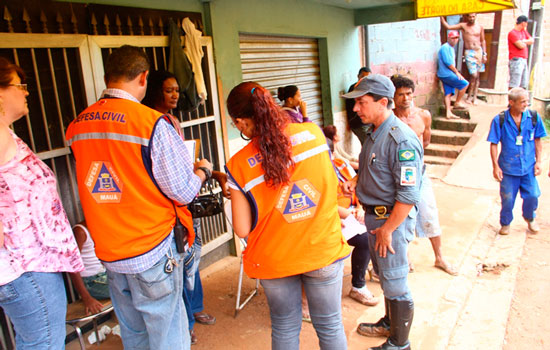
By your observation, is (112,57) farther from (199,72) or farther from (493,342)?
(493,342)

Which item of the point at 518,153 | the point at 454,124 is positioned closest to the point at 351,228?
the point at 518,153

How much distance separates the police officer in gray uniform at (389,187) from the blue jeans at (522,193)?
2.98 metres

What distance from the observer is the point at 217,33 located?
4305 millimetres

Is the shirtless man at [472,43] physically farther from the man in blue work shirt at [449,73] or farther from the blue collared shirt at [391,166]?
the blue collared shirt at [391,166]

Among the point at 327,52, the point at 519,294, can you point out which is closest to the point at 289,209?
the point at 519,294

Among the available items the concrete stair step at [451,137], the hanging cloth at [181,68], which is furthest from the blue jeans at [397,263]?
the concrete stair step at [451,137]

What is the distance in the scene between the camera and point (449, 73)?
371 inches

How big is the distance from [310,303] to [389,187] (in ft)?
2.92

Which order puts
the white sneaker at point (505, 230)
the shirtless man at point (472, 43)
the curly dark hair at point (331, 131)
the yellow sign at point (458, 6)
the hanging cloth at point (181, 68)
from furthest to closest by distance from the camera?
the shirtless man at point (472, 43)
the white sneaker at point (505, 230)
the yellow sign at point (458, 6)
the curly dark hair at point (331, 131)
the hanging cloth at point (181, 68)

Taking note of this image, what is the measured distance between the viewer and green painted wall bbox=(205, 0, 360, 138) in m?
4.40

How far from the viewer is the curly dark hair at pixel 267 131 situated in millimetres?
1968

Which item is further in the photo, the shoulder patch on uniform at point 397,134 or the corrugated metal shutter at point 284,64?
the corrugated metal shutter at point 284,64

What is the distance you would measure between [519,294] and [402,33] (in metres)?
6.62

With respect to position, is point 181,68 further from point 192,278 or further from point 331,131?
point 192,278
